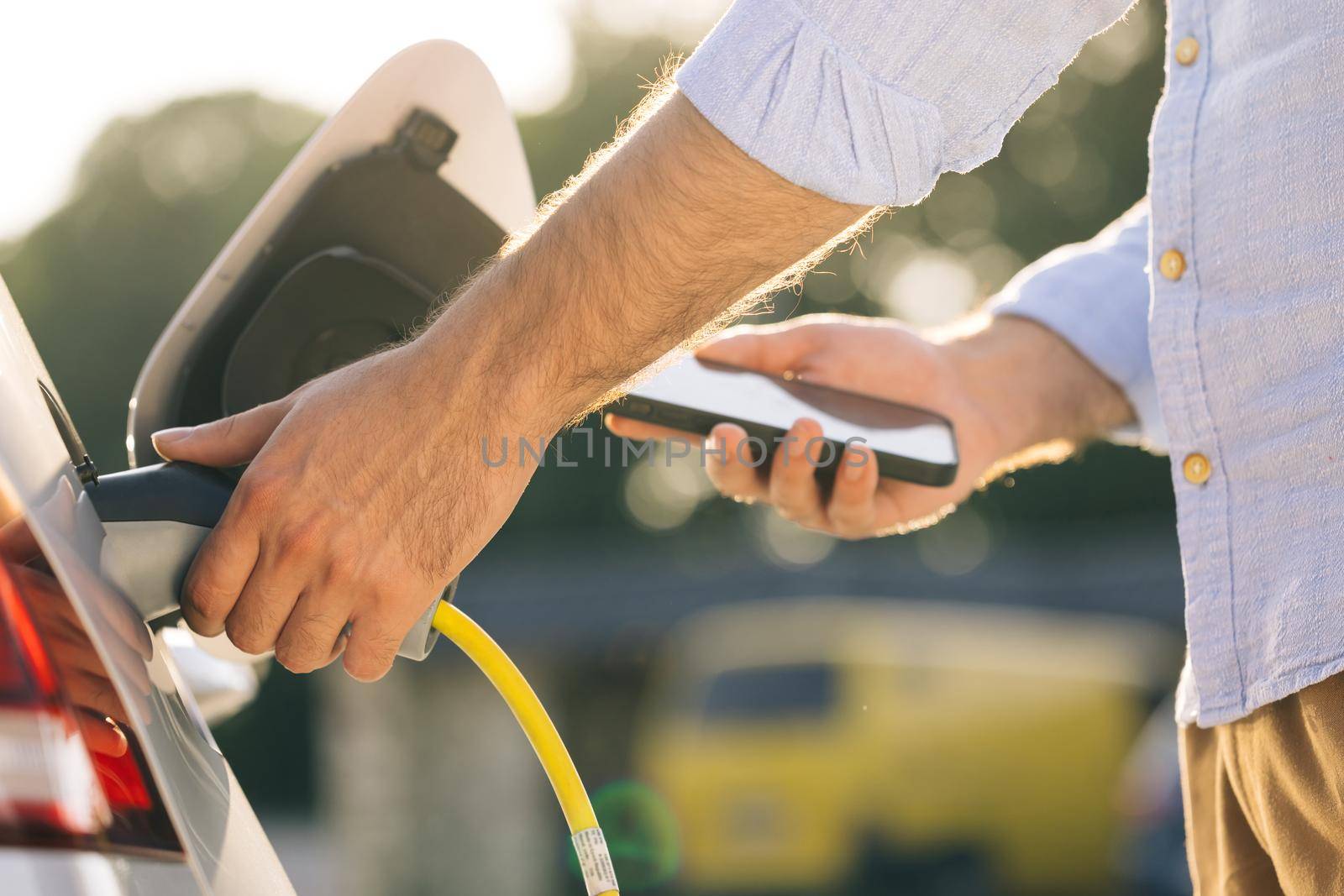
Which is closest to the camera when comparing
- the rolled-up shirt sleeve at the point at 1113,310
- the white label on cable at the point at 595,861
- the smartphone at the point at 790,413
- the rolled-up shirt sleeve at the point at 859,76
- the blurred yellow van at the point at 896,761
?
the rolled-up shirt sleeve at the point at 859,76

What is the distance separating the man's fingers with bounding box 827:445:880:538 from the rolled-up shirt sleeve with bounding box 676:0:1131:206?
0.59 metres

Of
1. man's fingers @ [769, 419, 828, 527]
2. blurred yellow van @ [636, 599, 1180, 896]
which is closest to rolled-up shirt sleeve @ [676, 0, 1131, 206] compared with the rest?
man's fingers @ [769, 419, 828, 527]

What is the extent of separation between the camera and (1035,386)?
2.06m

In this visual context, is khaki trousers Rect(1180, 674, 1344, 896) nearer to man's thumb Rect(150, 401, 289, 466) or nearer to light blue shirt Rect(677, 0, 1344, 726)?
light blue shirt Rect(677, 0, 1344, 726)

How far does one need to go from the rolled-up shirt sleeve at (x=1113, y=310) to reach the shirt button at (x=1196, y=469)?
1.74ft

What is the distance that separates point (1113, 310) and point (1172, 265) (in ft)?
1.75

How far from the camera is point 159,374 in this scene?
1547 mm

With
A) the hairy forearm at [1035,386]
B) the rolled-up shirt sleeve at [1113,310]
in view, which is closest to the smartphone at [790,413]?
the hairy forearm at [1035,386]

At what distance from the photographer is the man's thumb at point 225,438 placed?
4.42ft

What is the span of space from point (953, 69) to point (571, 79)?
28.1 meters

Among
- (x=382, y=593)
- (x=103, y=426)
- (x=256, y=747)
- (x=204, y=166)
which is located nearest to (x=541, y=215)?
(x=382, y=593)

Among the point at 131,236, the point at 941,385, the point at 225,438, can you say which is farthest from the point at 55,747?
the point at 131,236

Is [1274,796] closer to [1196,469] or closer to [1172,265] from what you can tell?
[1196,469]

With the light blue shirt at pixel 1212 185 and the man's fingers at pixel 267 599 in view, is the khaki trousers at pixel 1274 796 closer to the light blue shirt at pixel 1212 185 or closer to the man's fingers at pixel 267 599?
the light blue shirt at pixel 1212 185
